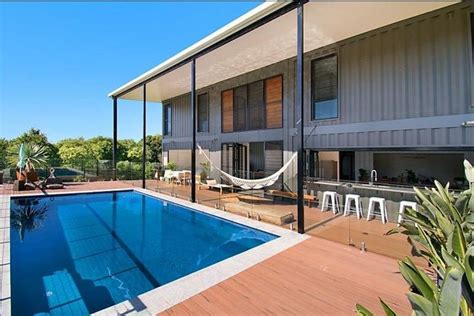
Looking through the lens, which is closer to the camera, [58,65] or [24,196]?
[24,196]

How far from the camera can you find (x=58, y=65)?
52.5 ft

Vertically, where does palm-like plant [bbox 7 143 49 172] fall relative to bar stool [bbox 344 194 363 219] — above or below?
above

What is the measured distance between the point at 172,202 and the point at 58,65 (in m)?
13.1

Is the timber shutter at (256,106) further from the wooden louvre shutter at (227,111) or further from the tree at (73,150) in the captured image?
the tree at (73,150)

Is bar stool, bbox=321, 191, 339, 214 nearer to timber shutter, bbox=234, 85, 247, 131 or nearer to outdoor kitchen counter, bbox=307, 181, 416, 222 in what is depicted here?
outdoor kitchen counter, bbox=307, 181, 416, 222

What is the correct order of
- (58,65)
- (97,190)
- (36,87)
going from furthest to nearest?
1. (36,87)
2. (58,65)
3. (97,190)

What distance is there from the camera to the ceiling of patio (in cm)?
562

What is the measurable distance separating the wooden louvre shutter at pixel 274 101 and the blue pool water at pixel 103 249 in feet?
13.4

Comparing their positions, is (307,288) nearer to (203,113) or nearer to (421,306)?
(421,306)

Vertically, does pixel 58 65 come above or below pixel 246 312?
above

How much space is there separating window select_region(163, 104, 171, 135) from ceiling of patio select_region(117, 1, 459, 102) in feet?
16.0

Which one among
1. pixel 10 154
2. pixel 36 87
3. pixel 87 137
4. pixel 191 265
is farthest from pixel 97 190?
pixel 87 137

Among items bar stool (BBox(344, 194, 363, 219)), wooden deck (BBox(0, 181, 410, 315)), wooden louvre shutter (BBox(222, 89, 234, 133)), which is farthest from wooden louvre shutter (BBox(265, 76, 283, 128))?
wooden deck (BBox(0, 181, 410, 315))

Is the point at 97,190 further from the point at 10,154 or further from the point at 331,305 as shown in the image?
the point at 331,305
